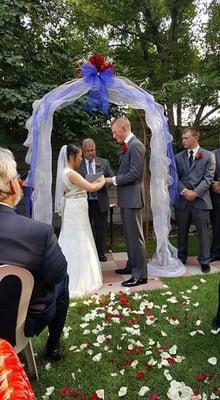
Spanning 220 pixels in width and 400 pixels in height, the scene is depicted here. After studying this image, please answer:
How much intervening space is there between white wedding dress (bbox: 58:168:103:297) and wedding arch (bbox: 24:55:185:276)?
0.92 ft

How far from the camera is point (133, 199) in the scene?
4.46 meters

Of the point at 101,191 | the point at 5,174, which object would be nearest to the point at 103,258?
the point at 101,191

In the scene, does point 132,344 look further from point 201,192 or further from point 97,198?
point 97,198

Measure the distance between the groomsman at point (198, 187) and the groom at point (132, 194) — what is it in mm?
821

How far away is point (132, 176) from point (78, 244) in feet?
3.05

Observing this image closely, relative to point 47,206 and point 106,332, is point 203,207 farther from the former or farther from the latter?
point 106,332

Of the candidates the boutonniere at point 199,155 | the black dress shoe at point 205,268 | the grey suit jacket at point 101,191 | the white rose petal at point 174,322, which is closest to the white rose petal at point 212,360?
the white rose petal at point 174,322

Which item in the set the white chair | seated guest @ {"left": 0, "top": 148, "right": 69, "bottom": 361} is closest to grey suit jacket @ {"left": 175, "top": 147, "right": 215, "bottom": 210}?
seated guest @ {"left": 0, "top": 148, "right": 69, "bottom": 361}

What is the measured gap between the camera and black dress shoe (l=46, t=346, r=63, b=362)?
116 inches

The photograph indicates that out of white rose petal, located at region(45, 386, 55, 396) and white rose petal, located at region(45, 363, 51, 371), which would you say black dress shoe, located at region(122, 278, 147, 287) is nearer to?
white rose petal, located at region(45, 363, 51, 371)

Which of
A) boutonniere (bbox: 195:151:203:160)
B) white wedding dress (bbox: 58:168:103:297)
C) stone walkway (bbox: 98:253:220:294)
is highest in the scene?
boutonniere (bbox: 195:151:203:160)

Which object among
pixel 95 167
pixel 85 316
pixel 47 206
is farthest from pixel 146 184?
pixel 85 316

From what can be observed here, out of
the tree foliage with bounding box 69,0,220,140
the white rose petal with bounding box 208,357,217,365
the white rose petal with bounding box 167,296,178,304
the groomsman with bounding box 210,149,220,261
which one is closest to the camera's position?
the white rose petal with bounding box 208,357,217,365

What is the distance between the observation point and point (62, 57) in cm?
650
